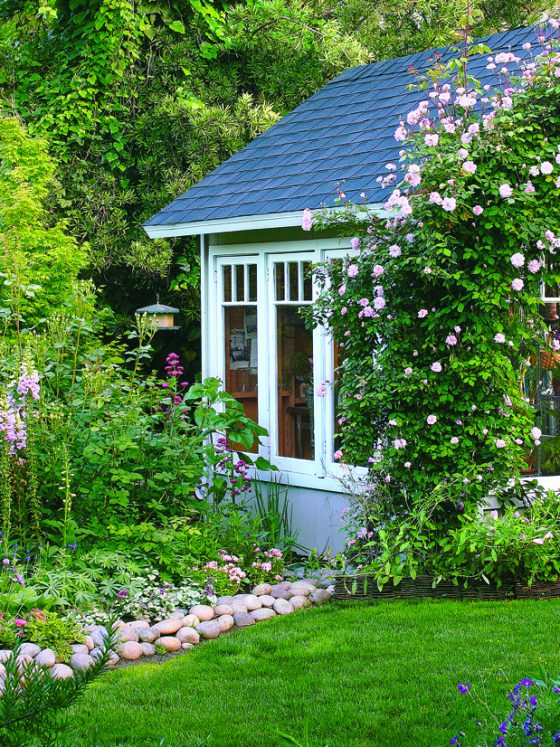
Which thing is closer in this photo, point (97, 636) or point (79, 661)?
point (79, 661)

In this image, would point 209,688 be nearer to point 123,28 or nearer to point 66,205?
point 66,205

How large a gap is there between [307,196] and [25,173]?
3.22 metres

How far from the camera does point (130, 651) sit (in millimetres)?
5734

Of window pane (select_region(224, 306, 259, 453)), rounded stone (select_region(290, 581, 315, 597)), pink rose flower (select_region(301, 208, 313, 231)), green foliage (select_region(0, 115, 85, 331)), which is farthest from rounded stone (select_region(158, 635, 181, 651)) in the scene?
green foliage (select_region(0, 115, 85, 331))

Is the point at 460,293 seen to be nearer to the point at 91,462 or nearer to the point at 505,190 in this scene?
the point at 505,190

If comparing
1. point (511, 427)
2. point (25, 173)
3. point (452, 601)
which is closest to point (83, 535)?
point (452, 601)

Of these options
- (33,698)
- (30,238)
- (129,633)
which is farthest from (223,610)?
(33,698)

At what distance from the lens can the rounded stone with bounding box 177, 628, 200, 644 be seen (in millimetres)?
6062

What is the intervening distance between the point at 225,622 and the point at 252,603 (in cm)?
37

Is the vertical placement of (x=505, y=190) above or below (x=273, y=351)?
above

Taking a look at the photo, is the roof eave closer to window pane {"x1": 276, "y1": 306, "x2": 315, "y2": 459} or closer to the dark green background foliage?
window pane {"x1": 276, "y1": 306, "x2": 315, "y2": 459}

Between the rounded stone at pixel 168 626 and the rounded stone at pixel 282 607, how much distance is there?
690mm

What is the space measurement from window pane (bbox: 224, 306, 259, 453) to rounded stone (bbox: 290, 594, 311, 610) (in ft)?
8.08

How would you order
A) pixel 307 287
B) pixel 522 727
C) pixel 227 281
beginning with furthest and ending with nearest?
1. pixel 227 281
2. pixel 307 287
3. pixel 522 727
